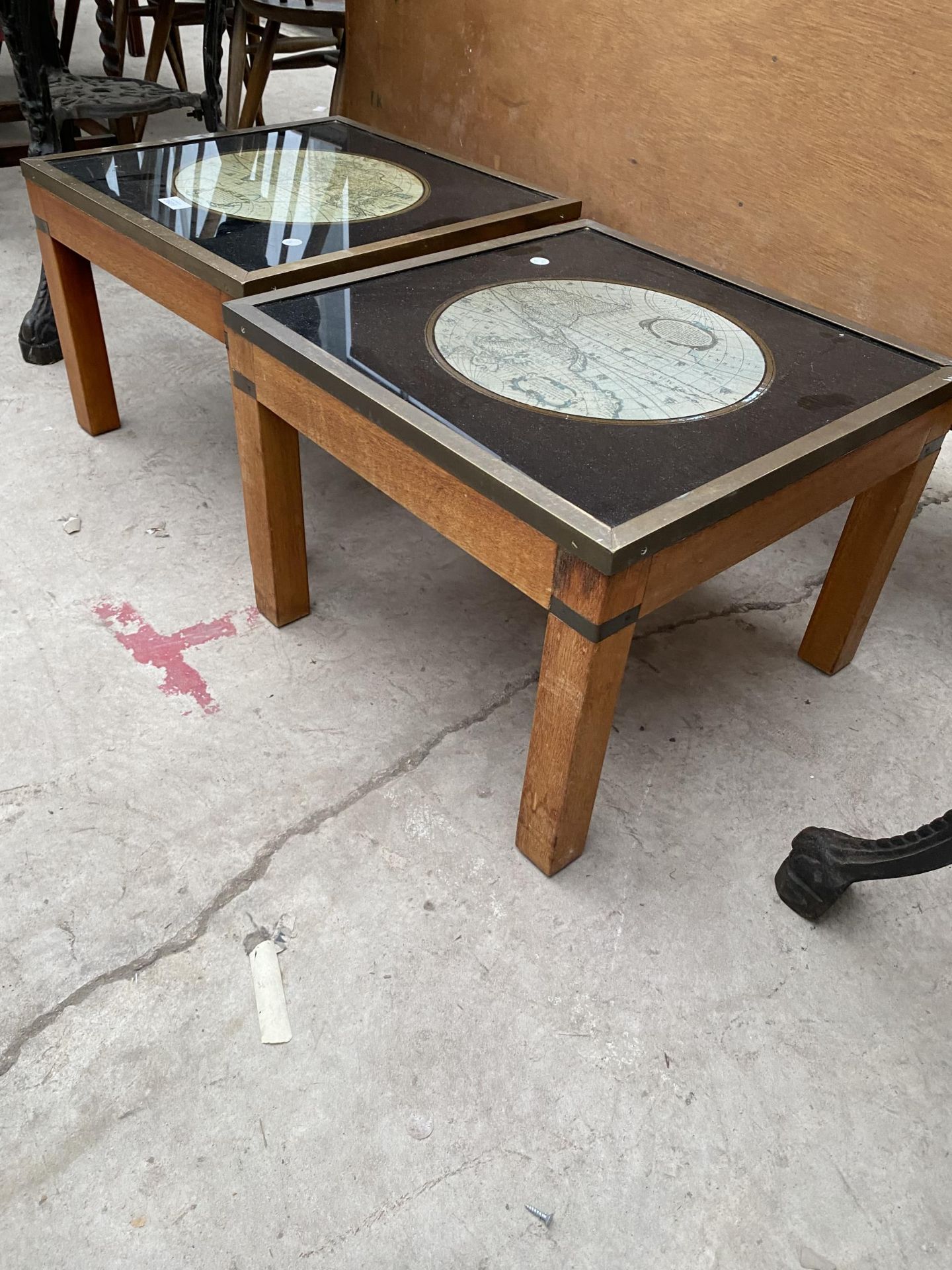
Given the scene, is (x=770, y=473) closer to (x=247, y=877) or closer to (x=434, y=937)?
(x=434, y=937)

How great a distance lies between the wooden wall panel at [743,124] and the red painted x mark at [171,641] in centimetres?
121

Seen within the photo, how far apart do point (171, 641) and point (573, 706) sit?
2.73ft

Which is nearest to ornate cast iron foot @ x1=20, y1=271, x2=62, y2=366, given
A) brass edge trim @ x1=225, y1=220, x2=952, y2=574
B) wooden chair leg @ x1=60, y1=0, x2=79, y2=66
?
brass edge trim @ x1=225, y1=220, x2=952, y2=574

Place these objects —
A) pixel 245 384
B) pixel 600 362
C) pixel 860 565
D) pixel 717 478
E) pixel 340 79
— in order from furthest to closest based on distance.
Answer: pixel 340 79
pixel 860 565
pixel 245 384
pixel 600 362
pixel 717 478

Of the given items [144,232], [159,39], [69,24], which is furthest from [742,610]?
[69,24]

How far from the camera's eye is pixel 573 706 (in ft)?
3.75

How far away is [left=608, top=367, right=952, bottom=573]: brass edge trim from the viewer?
99 cm

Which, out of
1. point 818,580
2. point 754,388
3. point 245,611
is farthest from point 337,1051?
point 818,580

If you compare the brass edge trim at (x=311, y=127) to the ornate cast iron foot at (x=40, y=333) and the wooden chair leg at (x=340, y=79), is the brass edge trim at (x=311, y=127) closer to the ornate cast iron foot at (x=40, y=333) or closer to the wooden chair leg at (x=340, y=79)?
the ornate cast iron foot at (x=40, y=333)

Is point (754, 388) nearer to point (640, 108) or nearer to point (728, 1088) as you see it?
point (728, 1088)

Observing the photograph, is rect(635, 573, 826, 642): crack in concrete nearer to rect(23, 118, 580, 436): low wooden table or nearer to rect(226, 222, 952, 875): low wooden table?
rect(226, 222, 952, 875): low wooden table

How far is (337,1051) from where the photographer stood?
3.67ft

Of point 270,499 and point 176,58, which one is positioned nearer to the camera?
point 270,499

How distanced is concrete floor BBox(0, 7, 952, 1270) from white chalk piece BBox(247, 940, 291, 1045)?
0.05 feet
